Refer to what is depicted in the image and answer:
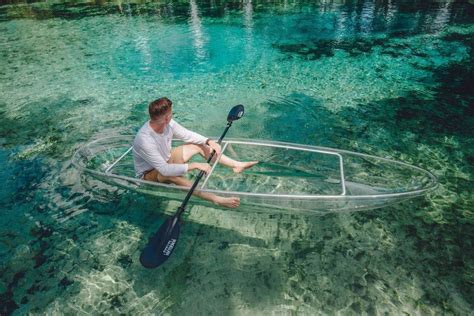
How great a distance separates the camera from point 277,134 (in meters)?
8.21

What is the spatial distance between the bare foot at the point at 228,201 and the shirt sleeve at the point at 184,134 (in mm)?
1455

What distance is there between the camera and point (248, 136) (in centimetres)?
818

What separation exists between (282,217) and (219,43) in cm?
1297

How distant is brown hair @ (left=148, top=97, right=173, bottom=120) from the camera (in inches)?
184

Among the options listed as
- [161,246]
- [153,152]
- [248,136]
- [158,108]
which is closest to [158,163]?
[153,152]

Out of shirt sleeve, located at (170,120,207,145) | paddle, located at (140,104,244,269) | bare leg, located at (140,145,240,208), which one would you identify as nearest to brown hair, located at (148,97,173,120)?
shirt sleeve, located at (170,120,207,145)

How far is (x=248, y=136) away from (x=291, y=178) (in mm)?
2221

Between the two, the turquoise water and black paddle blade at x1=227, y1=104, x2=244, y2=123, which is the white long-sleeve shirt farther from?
black paddle blade at x1=227, y1=104, x2=244, y2=123

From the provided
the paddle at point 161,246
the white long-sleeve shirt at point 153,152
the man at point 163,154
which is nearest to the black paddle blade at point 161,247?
the paddle at point 161,246

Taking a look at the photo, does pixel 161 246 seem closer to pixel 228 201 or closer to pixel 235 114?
pixel 228 201

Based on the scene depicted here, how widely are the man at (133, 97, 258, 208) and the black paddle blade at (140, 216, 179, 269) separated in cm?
76

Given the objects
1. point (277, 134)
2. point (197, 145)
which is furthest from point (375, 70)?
point (197, 145)

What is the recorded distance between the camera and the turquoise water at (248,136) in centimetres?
447

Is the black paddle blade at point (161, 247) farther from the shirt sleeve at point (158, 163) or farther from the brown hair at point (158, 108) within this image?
the brown hair at point (158, 108)
